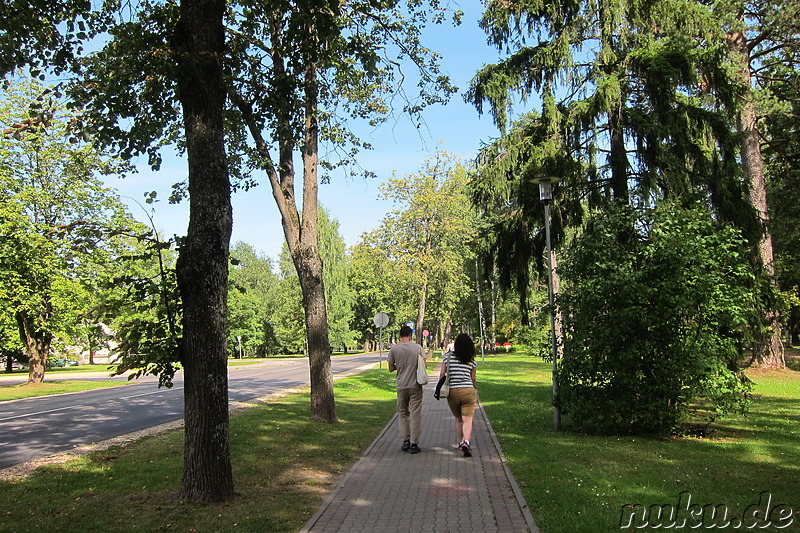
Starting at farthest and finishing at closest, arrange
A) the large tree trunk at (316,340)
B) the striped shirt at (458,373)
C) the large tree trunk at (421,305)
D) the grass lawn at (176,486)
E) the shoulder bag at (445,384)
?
1. the large tree trunk at (421,305)
2. the large tree trunk at (316,340)
3. the shoulder bag at (445,384)
4. the striped shirt at (458,373)
5. the grass lawn at (176,486)

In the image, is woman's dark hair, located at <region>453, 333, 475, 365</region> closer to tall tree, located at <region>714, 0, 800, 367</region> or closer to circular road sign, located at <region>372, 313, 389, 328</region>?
tall tree, located at <region>714, 0, 800, 367</region>

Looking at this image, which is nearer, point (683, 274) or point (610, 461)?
point (610, 461)

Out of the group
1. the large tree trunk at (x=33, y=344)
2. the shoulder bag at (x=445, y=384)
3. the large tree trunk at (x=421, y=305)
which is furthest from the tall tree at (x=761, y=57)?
the large tree trunk at (x=33, y=344)

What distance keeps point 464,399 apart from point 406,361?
1.07m

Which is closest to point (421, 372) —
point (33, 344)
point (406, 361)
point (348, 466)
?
point (406, 361)

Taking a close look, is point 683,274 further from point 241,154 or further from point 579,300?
point 241,154

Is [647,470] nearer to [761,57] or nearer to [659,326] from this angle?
[659,326]

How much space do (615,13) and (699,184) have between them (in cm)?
417

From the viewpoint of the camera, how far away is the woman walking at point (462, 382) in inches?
335

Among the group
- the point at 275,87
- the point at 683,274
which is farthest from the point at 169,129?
the point at 683,274

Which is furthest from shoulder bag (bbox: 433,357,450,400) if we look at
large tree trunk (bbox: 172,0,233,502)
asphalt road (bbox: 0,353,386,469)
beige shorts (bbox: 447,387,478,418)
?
asphalt road (bbox: 0,353,386,469)

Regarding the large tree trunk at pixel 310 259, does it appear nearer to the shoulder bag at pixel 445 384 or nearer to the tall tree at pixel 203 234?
the shoulder bag at pixel 445 384

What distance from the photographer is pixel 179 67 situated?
231 inches

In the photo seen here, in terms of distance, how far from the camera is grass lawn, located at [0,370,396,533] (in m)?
5.22
